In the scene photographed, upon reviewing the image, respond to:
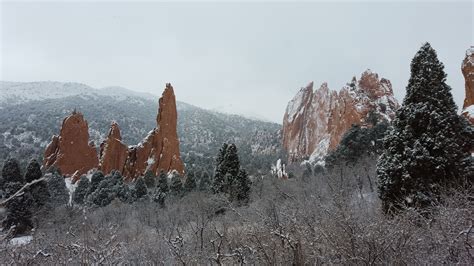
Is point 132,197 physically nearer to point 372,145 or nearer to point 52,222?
point 52,222

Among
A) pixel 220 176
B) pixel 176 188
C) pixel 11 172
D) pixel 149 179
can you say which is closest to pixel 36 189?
pixel 11 172

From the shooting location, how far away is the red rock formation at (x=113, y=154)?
53406 mm

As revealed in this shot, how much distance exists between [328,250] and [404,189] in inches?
316

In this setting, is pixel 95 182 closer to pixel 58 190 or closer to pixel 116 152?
pixel 58 190

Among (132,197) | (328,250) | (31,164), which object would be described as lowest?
(132,197)

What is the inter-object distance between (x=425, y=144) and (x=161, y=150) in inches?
1761

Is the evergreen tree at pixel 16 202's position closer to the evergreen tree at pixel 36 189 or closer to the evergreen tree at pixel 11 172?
the evergreen tree at pixel 11 172

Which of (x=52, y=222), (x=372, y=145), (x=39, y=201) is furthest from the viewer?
(x=372, y=145)

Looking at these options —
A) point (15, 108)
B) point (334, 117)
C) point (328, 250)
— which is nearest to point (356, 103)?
point (334, 117)

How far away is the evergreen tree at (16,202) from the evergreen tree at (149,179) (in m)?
19.8

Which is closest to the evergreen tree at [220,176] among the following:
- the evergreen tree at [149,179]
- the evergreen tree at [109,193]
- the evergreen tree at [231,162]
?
the evergreen tree at [231,162]

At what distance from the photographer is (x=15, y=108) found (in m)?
120

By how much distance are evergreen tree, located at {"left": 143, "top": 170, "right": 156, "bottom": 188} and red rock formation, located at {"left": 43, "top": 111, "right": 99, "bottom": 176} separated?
11.1m

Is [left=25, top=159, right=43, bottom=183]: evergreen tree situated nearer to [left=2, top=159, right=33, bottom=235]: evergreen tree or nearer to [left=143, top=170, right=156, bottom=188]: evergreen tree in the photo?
[left=2, top=159, right=33, bottom=235]: evergreen tree
